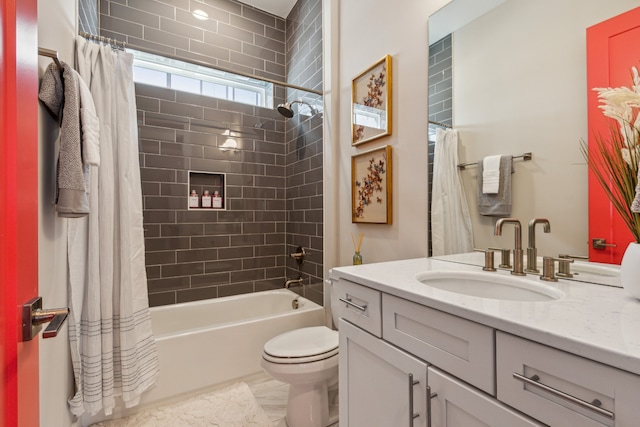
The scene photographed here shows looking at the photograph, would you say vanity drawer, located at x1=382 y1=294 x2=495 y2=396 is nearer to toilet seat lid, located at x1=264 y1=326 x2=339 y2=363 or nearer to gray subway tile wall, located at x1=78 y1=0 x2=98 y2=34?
toilet seat lid, located at x1=264 y1=326 x2=339 y2=363

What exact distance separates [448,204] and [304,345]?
1140mm

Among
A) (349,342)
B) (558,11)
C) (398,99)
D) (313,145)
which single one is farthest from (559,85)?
(313,145)

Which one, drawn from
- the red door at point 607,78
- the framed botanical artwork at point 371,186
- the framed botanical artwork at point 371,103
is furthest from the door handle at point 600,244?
the framed botanical artwork at point 371,103

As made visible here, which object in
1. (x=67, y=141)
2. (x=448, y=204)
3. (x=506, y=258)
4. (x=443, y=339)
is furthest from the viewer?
(x=448, y=204)

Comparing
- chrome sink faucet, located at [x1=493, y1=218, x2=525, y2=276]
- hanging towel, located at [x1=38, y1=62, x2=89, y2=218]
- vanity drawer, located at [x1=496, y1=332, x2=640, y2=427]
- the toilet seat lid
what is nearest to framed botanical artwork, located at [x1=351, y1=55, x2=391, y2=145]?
chrome sink faucet, located at [x1=493, y1=218, x2=525, y2=276]

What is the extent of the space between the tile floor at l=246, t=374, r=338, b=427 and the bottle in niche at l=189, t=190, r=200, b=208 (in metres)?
1.54

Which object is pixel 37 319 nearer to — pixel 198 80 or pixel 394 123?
pixel 394 123

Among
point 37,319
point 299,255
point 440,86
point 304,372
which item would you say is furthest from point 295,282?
point 37,319

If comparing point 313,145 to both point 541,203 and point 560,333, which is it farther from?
point 560,333

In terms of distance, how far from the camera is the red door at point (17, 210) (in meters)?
0.51

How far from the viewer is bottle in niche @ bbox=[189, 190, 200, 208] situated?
8.73 ft

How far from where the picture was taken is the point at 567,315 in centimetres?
69

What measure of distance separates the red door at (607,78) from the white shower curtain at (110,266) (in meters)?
2.14

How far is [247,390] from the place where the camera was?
1.99m
